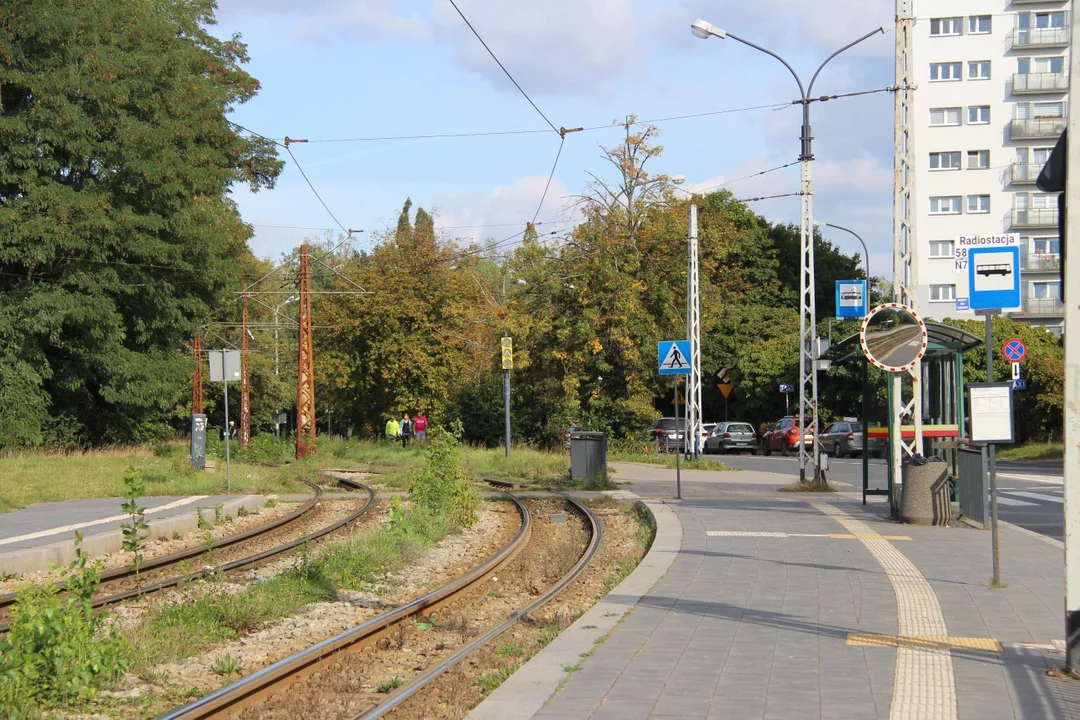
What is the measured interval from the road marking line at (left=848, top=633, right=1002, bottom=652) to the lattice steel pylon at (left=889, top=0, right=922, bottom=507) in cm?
826

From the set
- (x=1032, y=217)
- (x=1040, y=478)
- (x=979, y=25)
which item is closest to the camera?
(x=1040, y=478)

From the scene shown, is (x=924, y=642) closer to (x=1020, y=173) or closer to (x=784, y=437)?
(x=784, y=437)

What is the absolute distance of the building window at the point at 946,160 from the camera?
5853 cm

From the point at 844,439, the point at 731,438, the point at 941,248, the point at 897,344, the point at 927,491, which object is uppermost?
the point at 941,248

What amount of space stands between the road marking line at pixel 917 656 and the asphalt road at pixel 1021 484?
76.2 inches

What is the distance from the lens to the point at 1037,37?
57.6 metres

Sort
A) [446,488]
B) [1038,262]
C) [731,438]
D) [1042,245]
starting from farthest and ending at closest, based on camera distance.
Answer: [1042,245] → [1038,262] → [731,438] → [446,488]

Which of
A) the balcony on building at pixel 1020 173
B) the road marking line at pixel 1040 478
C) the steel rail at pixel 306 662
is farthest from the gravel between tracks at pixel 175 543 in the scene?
the balcony on building at pixel 1020 173

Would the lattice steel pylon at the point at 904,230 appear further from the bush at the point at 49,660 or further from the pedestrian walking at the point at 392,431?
the pedestrian walking at the point at 392,431

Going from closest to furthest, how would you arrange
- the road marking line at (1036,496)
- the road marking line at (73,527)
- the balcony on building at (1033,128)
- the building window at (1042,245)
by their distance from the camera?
the road marking line at (73,527) < the road marking line at (1036,496) < the balcony on building at (1033,128) < the building window at (1042,245)

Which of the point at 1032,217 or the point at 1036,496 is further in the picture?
the point at 1032,217

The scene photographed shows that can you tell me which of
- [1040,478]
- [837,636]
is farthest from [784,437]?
[837,636]

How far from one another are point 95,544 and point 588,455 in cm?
1247

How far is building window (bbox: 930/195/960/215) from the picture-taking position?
5859 centimetres
